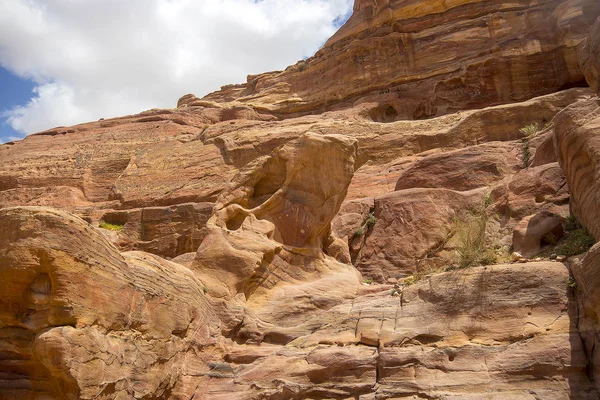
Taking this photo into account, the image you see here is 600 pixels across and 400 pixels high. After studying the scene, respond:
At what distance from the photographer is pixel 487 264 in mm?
Result: 9266

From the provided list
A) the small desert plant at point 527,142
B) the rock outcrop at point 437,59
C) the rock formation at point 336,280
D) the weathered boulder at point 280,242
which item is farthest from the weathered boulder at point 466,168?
the rock outcrop at point 437,59

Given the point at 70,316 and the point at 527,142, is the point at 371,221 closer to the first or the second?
the point at 527,142

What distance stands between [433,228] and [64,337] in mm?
10430

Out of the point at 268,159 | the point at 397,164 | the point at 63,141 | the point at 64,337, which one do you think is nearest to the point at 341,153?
the point at 268,159

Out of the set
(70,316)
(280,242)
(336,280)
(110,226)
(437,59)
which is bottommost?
(70,316)

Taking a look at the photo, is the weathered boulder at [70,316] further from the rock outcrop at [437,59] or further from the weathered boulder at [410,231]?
the rock outcrop at [437,59]

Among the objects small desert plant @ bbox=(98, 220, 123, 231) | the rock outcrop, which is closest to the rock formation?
small desert plant @ bbox=(98, 220, 123, 231)

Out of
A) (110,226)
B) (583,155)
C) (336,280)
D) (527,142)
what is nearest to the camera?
(583,155)

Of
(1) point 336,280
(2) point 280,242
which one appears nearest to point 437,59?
(2) point 280,242

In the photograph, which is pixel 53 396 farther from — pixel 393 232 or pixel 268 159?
pixel 393 232

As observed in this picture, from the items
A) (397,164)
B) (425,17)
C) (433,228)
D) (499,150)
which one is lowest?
(433,228)

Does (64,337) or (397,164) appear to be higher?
(397,164)

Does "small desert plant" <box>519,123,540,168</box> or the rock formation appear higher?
"small desert plant" <box>519,123,540,168</box>

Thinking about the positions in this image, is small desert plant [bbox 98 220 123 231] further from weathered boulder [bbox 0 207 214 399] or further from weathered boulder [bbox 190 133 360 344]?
weathered boulder [bbox 0 207 214 399]
